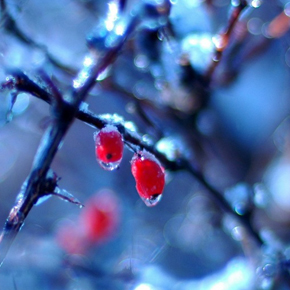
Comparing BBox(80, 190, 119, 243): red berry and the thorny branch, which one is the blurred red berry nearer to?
the thorny branch

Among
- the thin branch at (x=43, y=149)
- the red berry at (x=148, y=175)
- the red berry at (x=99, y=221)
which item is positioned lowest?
the thin branch at (x=43, y=149)

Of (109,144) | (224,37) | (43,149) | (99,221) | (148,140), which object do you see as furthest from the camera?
(99,221)

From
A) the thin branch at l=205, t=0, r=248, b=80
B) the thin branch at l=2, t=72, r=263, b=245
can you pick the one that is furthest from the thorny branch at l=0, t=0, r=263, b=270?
the thin branch at l=205, t=0, r=248, b=80

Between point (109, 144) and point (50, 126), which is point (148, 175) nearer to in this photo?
point (109, 144)

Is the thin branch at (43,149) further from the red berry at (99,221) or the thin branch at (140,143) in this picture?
the red berry at (99,221)

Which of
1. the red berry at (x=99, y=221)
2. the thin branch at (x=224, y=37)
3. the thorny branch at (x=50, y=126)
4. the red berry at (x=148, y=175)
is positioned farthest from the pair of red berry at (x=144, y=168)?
the red berry at (x=99, y=221)

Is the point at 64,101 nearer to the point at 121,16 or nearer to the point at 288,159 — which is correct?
A: the point at 121,16

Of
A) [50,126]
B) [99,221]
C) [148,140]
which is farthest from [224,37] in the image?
[99,221]

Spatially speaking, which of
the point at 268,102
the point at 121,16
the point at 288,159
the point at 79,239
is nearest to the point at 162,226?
the point at 79,239
